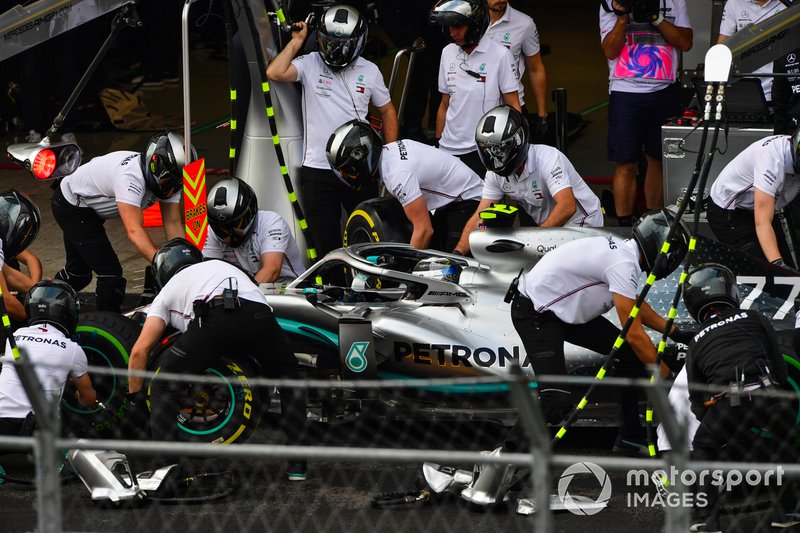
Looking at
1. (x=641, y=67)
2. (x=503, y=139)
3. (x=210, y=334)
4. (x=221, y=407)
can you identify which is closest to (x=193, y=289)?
(x=210, y=334)

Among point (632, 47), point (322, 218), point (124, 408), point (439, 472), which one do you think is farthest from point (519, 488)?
point (632, 47)

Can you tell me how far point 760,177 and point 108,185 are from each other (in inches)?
163

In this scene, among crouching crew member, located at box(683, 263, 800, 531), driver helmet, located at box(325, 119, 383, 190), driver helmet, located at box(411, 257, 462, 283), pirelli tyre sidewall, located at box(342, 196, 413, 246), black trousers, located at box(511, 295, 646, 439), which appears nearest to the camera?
crouching crew member, located at box(683, 263, 800, 531)

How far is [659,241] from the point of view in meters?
6.34

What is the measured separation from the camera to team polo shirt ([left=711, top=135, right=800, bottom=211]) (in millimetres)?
7383

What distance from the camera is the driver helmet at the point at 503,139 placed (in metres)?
7.56

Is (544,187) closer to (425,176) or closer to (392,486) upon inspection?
(425,176)

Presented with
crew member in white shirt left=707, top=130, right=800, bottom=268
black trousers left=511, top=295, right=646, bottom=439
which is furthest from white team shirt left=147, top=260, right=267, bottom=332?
crew member in white shirt left=707, top=130, right=800, bottom=268

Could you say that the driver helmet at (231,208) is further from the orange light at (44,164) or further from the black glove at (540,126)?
the black glove at (540,126)

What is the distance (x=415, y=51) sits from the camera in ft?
32.3

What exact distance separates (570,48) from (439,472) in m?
12.9

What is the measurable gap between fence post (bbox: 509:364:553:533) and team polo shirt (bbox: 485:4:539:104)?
628 centimetres

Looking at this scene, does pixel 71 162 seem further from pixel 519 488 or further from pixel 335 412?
pixel 519 488

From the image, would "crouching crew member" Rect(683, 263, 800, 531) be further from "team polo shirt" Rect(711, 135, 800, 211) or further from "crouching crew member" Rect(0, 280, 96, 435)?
"crouching crew member" Rect(0, 280, 96, 435)
